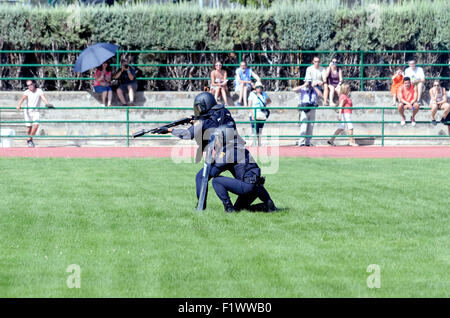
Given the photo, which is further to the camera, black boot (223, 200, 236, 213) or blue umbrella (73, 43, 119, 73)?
blue umbrella (73, 43, 119, 73)

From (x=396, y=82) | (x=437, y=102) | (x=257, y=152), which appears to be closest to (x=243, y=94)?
(x=257, y=152)

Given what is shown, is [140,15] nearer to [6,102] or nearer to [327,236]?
[6,102]

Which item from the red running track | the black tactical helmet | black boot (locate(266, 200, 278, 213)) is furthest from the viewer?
the red running track

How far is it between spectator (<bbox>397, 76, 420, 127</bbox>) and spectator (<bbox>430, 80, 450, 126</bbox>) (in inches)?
18.3

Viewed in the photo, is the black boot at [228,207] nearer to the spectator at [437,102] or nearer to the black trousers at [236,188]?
the black trousers at [236,188]

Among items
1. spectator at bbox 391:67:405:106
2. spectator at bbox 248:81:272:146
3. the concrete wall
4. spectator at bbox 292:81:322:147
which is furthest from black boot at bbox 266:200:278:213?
spectator at bbox 391:67:405:106

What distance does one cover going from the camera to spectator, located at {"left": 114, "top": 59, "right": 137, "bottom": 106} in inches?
976

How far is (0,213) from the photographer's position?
38.7 feet

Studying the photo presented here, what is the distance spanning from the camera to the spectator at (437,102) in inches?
956

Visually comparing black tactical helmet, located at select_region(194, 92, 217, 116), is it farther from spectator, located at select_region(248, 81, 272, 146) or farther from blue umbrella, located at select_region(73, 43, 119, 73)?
blue umbrella, located at select_region(73, 43, 119, 73)

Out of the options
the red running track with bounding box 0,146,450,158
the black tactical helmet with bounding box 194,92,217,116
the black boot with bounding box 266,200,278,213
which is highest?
the black tactical helmet with bounding box 194,92,217,116

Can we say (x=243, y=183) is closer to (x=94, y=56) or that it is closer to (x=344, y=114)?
(x=344, y=114)

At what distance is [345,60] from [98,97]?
844 cm
